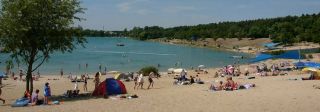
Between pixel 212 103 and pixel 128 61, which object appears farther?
pixel 128 61

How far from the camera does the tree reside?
77.5 ft

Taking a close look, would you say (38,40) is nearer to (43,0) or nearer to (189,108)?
(43,0)

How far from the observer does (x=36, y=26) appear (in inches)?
957

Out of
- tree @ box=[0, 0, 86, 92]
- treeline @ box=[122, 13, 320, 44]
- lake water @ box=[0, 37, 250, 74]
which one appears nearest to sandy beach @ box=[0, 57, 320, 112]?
tree @ box=[0, 0, 86, 92]

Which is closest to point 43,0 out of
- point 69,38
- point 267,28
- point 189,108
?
point 69,38

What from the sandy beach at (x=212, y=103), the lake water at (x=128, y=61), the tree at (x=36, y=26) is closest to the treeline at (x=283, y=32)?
the lake water at (x=128, y=61)

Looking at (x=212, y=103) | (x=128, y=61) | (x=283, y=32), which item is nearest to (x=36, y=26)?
(x=212, y=103)

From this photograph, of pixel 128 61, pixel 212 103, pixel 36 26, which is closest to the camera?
pixel 212 103

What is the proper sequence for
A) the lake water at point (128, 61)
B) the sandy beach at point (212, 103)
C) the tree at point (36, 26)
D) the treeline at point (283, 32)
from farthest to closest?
1. the treeline at point (283, 32)
2. the lake water at point (128, 61)
3. the tree at point (36, 26)
4. the sandy beach at point (212, 103)

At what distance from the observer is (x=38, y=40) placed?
2442cm

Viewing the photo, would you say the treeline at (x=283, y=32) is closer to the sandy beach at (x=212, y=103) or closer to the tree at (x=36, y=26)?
the sandy beach at (x=212, y=103)

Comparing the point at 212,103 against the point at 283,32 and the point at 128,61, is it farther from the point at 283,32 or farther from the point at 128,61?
the point at 283,32

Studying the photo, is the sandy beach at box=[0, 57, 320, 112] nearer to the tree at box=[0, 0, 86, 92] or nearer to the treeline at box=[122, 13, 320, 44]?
the tree at box=[0, 0, 86, 92]

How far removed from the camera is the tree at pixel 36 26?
23625mm
